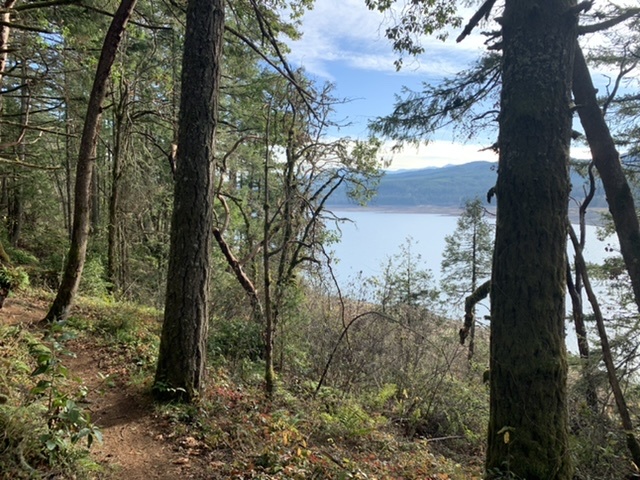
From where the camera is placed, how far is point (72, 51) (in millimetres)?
7645

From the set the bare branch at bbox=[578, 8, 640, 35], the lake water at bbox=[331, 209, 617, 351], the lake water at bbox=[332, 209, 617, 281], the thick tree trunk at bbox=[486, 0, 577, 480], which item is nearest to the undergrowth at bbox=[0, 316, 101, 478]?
the thick tree trunk at bbox=[486, 0, 577, 480]

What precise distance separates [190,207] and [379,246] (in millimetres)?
15663

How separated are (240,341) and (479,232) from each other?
19.2 metres

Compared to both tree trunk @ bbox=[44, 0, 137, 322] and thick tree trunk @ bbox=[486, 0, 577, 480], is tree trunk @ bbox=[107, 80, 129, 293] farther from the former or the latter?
thick tree trunk @ bbox=[486, 0, 577, 480]

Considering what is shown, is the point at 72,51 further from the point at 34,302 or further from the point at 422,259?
the point at 422,259

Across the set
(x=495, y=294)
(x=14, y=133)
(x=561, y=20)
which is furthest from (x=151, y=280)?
(x=561, y=20)

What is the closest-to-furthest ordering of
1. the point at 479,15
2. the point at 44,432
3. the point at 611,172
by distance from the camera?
1. the point at 44,432
2. the point at 479,15
3. the point at 611,172

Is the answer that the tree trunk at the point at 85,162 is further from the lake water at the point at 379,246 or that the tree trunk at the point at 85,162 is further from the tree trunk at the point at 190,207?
the lake water at the point at 379,246

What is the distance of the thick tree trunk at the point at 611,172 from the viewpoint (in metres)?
5.32

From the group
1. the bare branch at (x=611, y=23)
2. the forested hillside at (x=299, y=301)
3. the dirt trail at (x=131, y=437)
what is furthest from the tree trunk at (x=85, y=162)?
the bare branch at (x=611, y=23)

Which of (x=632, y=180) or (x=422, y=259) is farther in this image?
(x=422, y=259)

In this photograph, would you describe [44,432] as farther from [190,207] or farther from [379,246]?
[379,246]

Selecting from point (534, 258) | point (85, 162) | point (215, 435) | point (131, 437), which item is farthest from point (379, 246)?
point (131, 437)

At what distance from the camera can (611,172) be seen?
5434mm
